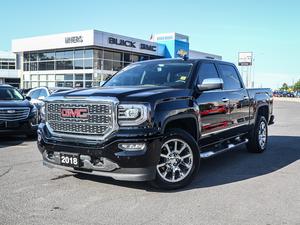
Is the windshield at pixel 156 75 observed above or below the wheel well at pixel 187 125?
above

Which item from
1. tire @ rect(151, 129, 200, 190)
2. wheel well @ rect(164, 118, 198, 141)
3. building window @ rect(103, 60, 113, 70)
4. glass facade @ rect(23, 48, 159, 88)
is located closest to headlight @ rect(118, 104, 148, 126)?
tire @ rect(151, 129, 200, 190)

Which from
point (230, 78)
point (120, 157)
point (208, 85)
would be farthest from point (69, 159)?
point (230, 78)

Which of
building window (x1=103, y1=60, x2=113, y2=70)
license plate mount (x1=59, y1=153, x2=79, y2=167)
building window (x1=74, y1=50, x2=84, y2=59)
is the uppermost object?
building window (x1=74, y1=50, x2=84, y2=59)

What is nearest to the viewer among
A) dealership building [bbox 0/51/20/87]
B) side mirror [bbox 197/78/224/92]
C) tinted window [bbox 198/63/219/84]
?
side mirror [bbox 197/78/224/92]

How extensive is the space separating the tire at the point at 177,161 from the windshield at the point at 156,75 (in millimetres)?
963

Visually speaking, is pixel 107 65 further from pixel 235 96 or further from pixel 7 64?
pixel 235 96

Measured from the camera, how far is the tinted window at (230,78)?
24.0 ft

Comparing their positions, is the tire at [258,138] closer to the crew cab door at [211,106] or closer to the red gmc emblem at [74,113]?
the crew cab door at [211,106]

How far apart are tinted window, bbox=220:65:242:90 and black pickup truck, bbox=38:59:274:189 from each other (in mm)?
400

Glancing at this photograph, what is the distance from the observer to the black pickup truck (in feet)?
16.1

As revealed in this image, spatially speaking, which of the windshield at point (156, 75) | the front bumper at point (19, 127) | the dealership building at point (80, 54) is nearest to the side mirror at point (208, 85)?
the windshield at point (156, 75)

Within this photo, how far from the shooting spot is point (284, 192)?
5.42 meters

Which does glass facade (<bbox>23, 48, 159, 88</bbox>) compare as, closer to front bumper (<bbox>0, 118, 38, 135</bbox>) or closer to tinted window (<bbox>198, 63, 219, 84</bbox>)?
front bumper (<bbox>0, 118, 38, 135</bbox>)

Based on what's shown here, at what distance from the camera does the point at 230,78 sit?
7.59m
